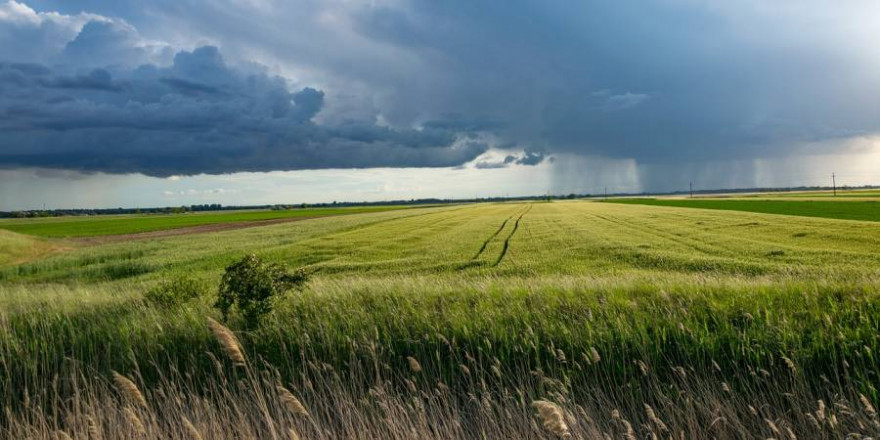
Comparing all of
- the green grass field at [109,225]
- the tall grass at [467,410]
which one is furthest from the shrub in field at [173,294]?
the green grass field at [109,225]

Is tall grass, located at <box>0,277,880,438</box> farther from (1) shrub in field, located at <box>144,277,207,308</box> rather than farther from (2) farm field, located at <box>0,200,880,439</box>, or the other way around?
(1) shrub in field, located at <box>144,277,207,308</box>

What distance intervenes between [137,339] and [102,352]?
2.05 feet

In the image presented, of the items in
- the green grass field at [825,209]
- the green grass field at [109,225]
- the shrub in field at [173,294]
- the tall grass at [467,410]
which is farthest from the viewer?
the green grass field at [109,225]

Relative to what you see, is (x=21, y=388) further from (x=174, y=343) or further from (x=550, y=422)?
(x=550, y=422)

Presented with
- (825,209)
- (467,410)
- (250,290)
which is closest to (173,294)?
(250,290)

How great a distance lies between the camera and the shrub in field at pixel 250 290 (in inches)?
391

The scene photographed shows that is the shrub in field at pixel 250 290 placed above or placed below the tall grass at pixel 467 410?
above

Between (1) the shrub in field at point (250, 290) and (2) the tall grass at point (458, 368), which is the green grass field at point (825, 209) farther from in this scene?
(1) the shrub in field at point (250, 290)

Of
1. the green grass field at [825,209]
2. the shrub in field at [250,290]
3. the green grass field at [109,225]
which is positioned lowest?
the green grass field at [825,209]

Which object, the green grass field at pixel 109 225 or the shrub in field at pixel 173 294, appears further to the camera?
the green grass field at pixel 109 225

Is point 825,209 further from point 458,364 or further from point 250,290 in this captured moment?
point 250,290

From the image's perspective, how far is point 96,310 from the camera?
39.2ft

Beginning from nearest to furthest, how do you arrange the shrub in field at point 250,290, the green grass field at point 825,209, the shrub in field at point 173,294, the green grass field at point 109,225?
the shrub in field at point 250,290 < the shrub in field at point 173,294 < the green grass field at point 825,209 < the green grass field at point 109,225

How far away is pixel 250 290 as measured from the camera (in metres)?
10.2
